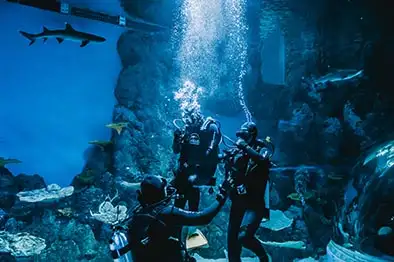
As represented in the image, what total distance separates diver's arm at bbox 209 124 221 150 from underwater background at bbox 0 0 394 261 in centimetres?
338

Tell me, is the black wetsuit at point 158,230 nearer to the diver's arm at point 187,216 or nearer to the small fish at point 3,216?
the diver's arm at point 187,216

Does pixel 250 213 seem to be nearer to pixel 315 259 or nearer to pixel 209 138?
pixel 209 138

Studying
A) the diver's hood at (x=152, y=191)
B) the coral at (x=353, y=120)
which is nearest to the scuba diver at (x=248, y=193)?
the diver's hood at (x=152, y=191)

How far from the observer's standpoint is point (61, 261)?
8031 millimetres

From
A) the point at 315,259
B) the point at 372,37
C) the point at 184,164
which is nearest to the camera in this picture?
the point at 184,164

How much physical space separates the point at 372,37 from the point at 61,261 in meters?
12.4

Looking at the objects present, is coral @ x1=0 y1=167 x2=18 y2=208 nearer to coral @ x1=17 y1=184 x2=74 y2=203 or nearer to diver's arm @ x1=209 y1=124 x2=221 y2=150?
coral @ x1=17 y1=184 x2=74 y2=203

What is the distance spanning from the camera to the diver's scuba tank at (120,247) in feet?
9.79

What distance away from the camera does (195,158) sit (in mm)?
5461

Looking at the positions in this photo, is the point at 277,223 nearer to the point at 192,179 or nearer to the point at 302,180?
the point at 302,180

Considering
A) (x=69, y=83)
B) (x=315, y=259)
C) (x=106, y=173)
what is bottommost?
(x=315, y=259)

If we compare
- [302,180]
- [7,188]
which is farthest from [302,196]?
[7,188]

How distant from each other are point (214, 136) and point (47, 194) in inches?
240

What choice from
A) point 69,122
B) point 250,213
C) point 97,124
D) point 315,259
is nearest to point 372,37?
point 315,259
